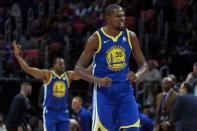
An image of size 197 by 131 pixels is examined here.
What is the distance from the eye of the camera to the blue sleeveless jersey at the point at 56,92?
12.5 metres

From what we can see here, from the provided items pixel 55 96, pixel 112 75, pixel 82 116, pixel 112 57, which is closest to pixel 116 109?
pixel 112 75

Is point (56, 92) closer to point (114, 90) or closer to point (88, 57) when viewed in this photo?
point (88, 57)

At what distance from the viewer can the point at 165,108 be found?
448 inches

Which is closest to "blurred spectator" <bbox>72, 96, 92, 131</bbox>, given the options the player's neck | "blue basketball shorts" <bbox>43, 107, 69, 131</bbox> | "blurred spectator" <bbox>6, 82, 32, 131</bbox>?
"blue basketball shorts" <bbox>43, 107, 69, 131</bbox>

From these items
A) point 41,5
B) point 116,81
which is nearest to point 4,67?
point 41,5

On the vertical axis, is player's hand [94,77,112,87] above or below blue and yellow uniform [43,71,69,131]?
above

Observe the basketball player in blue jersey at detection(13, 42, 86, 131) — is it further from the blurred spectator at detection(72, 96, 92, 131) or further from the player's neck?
the player's neck

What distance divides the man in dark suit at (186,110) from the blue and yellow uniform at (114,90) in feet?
1.84

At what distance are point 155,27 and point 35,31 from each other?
441cm

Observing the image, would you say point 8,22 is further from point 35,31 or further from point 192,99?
point 192,99

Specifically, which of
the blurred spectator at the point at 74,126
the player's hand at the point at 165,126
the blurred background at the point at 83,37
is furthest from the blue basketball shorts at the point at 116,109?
the blurred background at the point at 83,37

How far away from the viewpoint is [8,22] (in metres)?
22.5

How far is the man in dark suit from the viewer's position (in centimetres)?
841

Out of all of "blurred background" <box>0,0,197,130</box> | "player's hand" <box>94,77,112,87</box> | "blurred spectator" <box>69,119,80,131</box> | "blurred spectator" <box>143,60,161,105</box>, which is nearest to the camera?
"player's hand" <box>94,77,112,87</box>
